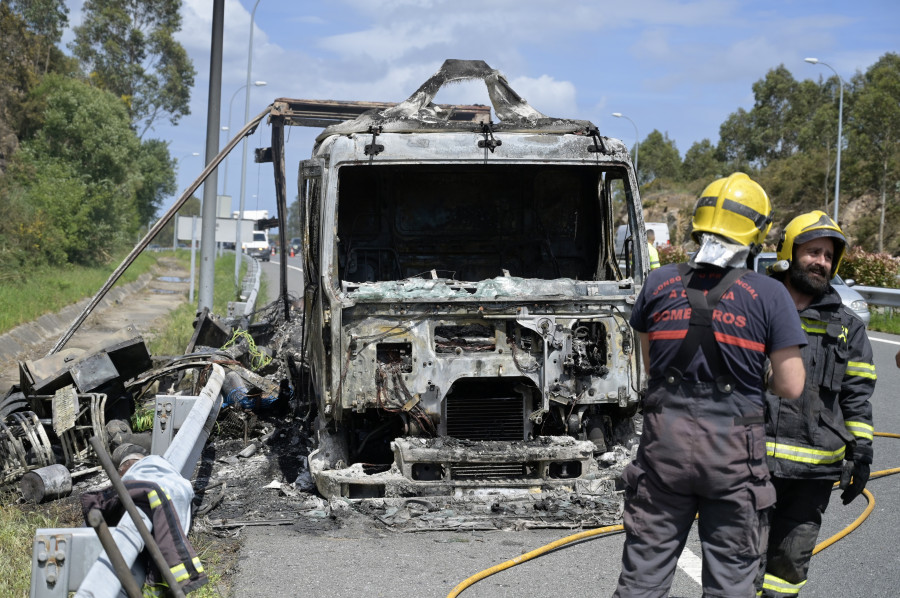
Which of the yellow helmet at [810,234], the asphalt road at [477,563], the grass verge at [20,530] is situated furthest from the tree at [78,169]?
the yellow helmet at [810,234]

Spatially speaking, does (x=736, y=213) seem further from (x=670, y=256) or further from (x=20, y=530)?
(x=670, y=256)

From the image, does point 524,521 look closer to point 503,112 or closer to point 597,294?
point 597,294

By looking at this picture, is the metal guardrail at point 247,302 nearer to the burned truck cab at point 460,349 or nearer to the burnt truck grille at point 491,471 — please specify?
the burned truck cab at point 460,349

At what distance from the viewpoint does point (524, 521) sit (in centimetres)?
575

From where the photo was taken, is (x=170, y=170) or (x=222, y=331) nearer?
(x=222, y=331)

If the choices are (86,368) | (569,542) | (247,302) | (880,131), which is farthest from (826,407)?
(880,131)

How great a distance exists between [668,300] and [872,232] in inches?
1417

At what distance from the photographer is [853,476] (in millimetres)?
3791

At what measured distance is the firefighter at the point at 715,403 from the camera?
10.6 ft

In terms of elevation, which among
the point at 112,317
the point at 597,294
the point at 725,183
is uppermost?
the point at 725,183

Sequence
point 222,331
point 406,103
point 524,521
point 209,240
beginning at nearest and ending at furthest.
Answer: point 524,521, point 406,103, point 222,331, point 209,240

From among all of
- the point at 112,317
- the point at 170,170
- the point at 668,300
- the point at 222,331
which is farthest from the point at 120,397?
the point at 170,170

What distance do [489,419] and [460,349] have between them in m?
0.61

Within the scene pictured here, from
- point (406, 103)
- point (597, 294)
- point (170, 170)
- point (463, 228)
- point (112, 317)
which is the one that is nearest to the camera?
point (597, 294)
